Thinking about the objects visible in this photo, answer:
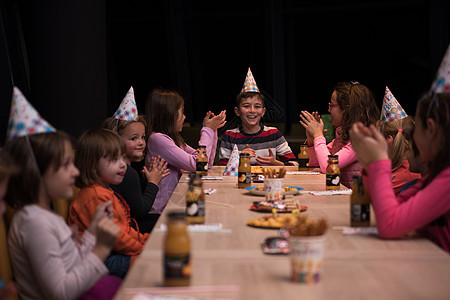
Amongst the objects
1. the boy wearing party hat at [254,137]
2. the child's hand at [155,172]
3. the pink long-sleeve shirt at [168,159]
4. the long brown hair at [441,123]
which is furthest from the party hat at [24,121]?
the boy wearing party hat at [254,137]

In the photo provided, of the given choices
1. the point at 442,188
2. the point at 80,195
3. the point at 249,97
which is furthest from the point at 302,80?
the point at 442,188

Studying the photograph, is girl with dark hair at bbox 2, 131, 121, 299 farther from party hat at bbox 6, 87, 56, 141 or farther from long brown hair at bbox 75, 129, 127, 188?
long brown hair at bbox 75, 129, 127, 188

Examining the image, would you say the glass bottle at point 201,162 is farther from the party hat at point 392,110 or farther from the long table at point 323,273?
the long table at point 323,273

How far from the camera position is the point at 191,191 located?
A: 1.92 meters

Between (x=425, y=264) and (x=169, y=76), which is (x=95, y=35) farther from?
(x=425, y=264)

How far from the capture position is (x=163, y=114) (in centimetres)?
399

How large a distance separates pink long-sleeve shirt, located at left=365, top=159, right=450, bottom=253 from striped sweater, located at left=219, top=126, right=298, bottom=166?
9.37 ft

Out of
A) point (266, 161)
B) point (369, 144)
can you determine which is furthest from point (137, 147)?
point (369, 144)

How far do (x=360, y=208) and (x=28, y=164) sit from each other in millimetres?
1123

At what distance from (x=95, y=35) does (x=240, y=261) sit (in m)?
4.22

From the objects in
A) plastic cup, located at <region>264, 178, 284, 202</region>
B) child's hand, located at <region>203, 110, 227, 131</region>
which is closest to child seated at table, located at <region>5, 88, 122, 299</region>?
plastic cup, located at <region>264, 178, 284, 202</region>

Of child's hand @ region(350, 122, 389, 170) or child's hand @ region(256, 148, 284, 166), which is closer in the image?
child's hand @ region(350, 122, 389, 170)

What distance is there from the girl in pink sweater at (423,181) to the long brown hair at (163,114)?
2.26 m

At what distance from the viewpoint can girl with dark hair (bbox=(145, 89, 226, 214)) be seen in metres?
3.79
